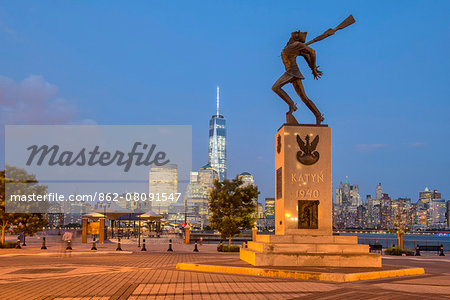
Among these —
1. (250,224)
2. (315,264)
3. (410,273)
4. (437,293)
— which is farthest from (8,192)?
(437,293)

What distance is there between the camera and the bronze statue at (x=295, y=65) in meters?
18.0

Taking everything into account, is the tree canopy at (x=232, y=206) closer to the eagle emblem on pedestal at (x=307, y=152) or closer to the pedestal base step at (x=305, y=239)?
the eagle emblem on pedestal at (x=307, y=152)

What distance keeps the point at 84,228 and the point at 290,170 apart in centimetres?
3018

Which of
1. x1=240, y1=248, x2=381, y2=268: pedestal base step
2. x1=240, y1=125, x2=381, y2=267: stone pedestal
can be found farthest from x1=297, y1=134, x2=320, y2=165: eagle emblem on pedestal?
x1=240, y1=248, x2=381, y2=268: pedestal base step

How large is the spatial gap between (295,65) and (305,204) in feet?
17.0

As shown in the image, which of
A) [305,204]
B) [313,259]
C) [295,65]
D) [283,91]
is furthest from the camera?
[283,91]

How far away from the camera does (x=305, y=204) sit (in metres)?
17.0

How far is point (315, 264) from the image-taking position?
601 inches

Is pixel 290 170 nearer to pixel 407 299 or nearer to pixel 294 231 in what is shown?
pixel 294 231

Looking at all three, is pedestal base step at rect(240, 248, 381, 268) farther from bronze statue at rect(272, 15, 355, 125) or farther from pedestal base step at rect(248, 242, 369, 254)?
bronze statue at rect(272, 15, 355, 125)

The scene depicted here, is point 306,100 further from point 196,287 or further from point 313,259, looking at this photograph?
point 196,287

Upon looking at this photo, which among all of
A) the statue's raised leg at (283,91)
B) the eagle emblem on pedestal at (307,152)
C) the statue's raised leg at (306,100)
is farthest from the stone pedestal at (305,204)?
the statue's raised leg at (283,91)

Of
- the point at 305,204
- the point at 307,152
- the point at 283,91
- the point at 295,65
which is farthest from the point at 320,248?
the point at 295,65

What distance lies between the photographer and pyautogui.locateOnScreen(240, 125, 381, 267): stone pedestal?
1575 centimetres
